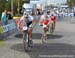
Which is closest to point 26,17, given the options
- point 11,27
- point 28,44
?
point 28,44

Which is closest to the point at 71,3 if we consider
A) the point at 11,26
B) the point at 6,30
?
the point at 11,26

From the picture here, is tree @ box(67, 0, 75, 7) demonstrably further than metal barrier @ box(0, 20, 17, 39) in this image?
Yes

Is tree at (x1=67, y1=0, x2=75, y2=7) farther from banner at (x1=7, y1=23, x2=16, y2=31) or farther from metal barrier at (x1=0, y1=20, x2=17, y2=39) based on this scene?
metal barrier at (x1=0, y1=20, x2=17, y2=39)

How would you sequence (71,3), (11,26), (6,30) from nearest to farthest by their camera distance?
(6,30), (11,26), (71,3)

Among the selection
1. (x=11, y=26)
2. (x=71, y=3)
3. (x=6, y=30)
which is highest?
(x=6, y=30)

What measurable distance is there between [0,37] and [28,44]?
18.8 feet

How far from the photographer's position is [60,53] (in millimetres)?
12938

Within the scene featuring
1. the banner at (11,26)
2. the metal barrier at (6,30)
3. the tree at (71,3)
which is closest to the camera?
the metal barrier at (6,30)

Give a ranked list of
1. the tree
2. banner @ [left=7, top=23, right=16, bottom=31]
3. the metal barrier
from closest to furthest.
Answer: the metal barrier < banner @ [left=7, top=23, right=16, bottom=31] < the tree

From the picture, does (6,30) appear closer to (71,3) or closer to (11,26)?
(11,26)

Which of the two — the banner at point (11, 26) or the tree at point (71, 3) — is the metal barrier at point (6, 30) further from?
the tree at point (71, 3)

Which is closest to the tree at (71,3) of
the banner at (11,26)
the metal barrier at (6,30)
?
the banner at (11,26)

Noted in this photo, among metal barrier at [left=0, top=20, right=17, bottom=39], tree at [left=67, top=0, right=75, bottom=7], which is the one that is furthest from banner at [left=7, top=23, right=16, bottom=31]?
tree at [left=67, top=0, right=75, bottom=7]

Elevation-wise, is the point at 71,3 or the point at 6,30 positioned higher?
the point at 6,30
